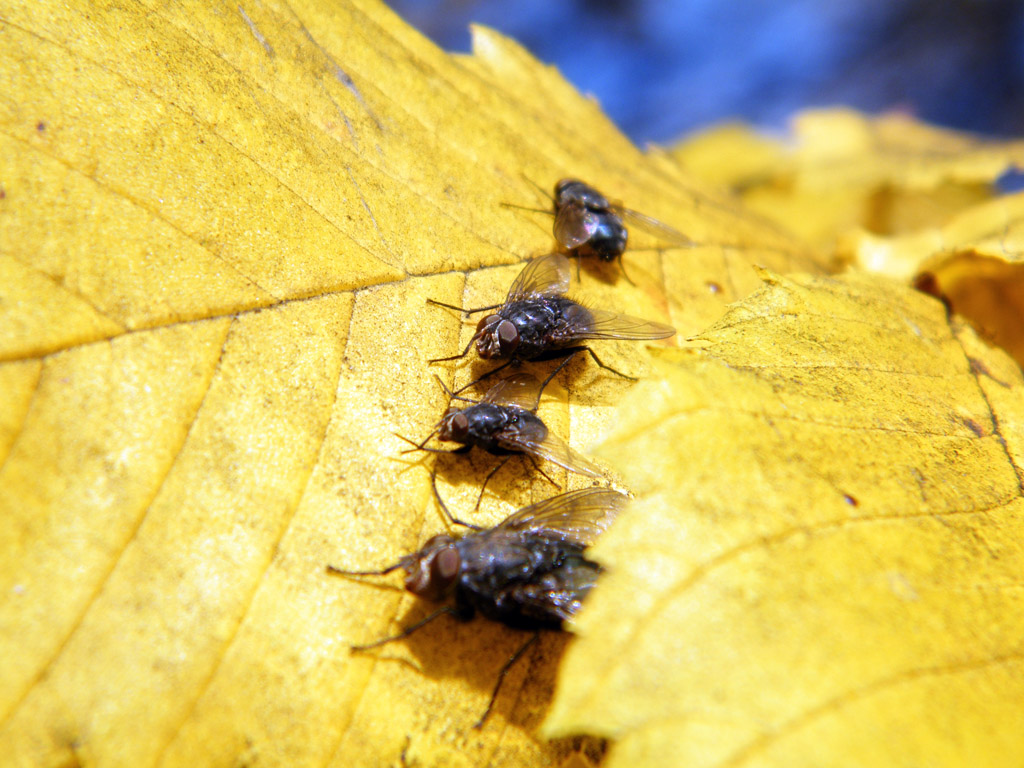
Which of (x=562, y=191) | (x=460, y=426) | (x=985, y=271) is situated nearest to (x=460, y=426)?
(x=460, y=426)

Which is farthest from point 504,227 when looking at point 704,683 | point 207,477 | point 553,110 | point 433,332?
point 704,683

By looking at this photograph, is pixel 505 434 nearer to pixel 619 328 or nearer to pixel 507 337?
pixel 507 337

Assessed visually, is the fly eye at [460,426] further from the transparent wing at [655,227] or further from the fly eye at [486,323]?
the transparent wing at [655,227]

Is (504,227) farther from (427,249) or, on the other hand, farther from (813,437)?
(813,437)

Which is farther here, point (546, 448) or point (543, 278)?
point (543, 278)

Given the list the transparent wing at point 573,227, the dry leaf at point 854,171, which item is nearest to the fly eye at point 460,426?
the transparent wing at point 573,227

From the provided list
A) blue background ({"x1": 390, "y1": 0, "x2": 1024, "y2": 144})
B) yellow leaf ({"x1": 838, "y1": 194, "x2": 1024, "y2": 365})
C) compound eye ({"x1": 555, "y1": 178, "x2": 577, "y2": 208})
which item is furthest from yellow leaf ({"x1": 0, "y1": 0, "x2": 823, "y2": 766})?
blue background ({"x1": 390, "y1": 0, "x2": 1024, "y2": 144})
